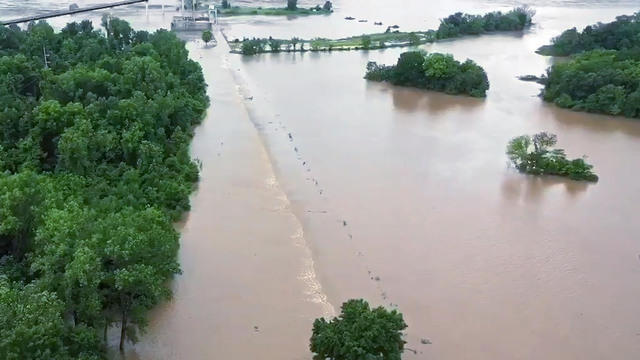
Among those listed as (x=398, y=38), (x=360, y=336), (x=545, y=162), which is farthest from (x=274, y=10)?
(x=360, y=336)

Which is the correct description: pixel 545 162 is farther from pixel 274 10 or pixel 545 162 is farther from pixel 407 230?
pixel 274 10

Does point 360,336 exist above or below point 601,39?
below

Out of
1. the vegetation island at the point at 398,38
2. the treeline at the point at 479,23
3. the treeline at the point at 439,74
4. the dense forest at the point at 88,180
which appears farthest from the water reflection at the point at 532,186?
the treeline at the point at 479,23

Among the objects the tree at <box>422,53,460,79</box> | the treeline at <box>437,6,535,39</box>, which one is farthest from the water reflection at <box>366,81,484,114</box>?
the treeline at <box>437,6,535,39</box>

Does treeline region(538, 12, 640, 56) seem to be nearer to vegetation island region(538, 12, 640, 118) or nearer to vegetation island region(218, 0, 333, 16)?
vegetation island region(538, 12, 640, 118)

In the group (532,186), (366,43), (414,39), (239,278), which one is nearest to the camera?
(239,278)

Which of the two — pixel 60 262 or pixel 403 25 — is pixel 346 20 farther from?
pixel 60 262

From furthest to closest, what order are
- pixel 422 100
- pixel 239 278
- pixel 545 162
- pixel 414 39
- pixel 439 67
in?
1. pixel 414 39
2. pixel 439 67
3. pixel 422 100
4. pixel 545 162
5. pixel 239 278
